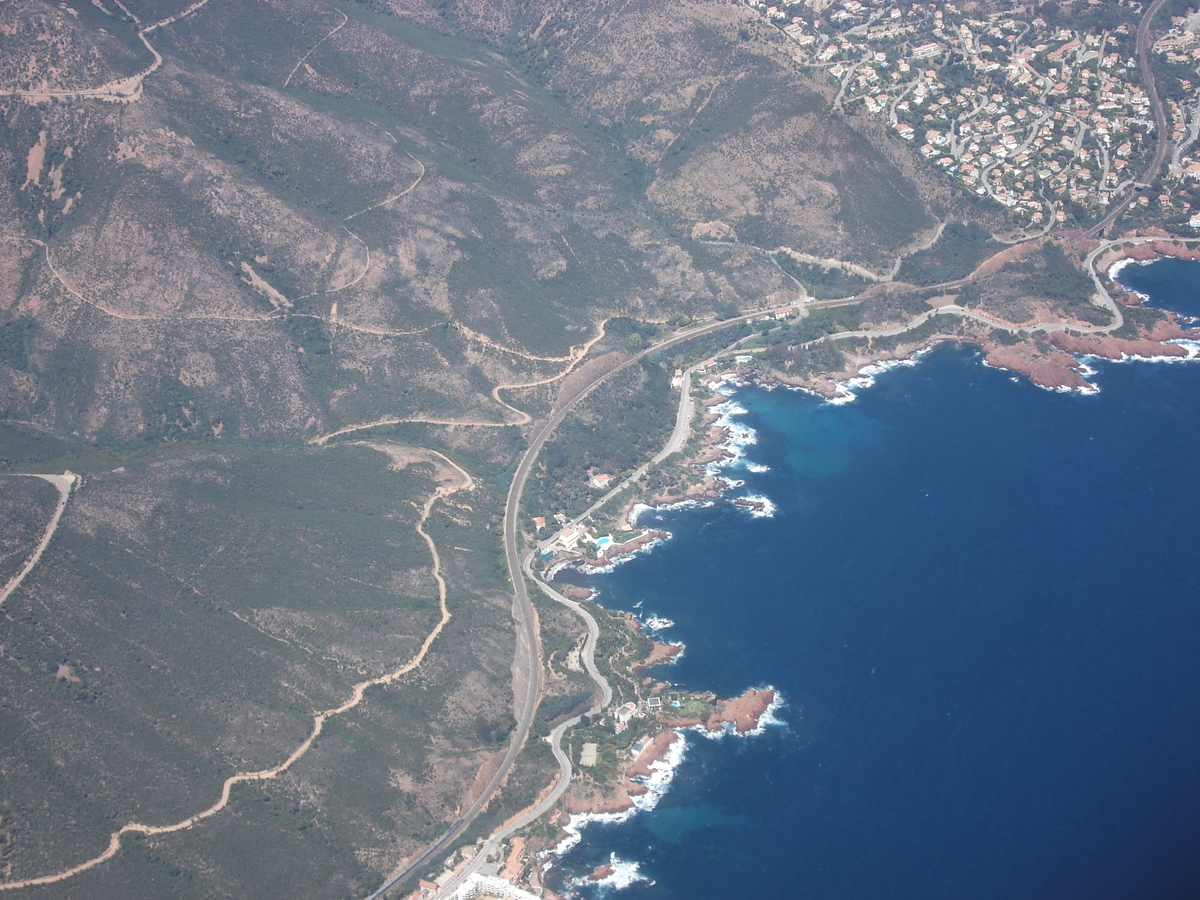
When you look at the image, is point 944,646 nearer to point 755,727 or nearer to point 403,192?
point 755,727

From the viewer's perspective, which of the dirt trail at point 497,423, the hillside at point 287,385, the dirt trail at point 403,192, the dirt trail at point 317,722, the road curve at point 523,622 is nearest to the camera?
the dirt trail at point 317,722

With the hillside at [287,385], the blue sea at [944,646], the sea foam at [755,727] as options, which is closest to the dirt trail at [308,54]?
the hillside at [287,385]

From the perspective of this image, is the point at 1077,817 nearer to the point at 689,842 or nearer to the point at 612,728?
the point at 689,842

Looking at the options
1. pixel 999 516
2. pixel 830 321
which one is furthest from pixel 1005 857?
pixel 830 321

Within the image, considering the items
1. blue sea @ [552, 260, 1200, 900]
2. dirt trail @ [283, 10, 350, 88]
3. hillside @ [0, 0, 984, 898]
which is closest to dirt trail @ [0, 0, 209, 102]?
hillside @ [0, 0, 984, 898]

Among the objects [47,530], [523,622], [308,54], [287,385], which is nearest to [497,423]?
[287,385]

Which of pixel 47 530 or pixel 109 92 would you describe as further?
pixel 109 92

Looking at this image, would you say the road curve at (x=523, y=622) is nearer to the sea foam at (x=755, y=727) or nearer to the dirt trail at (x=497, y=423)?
the dirt trail at (x=497, y=423)
